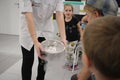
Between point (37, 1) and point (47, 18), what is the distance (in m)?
0.23

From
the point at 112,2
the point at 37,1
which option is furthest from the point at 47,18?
the point at 112,2

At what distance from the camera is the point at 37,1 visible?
5.10ft

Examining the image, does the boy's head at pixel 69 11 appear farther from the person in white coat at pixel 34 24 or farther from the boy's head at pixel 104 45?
the boy's head at pixel 104 45

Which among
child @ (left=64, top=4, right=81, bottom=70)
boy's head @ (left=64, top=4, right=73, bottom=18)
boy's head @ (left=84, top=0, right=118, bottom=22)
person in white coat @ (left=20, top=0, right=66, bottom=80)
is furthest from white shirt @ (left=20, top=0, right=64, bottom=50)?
boy's head @ (left=64, top=4, right=73, bottom=18)

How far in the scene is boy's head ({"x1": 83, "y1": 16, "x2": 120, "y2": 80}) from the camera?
567 mm

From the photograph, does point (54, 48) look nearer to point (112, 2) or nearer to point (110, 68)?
point (112, 2)

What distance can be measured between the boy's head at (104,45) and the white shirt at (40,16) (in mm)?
985

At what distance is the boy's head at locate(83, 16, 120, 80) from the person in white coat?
93 centimetres

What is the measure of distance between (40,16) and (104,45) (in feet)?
3.81

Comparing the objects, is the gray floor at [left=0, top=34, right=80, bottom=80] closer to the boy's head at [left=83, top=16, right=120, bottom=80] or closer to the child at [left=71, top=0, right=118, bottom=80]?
the child at [left=71, top=0, right=118, bottom=80]

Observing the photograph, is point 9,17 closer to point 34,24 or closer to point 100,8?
point 34,24

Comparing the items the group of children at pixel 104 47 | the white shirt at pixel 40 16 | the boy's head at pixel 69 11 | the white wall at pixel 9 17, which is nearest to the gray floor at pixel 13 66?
the white shirt at pixel 40 16

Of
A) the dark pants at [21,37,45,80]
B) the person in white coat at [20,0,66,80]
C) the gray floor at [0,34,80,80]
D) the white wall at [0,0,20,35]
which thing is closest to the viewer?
the person in white coat at [20,0,66,80]

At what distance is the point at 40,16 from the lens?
65.9 inches
